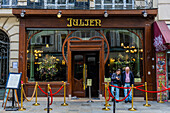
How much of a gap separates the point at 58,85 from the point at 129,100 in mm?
3973

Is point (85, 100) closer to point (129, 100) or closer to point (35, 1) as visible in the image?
point (129, 100)

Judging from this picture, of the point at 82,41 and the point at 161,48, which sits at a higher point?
the point at 82,41

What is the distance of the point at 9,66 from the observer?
11492mm

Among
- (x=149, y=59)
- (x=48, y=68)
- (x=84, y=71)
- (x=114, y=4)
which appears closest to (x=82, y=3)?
(x=114, y=4)

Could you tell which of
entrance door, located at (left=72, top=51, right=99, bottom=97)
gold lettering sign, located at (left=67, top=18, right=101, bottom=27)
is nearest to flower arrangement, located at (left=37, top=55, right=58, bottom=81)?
entrance door, located at (left=72, top=51, right=99, bottom=97)

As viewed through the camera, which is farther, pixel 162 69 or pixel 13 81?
pixel 162 69

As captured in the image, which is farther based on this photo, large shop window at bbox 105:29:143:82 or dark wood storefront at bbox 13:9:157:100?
large shop window at bbox 105:29:143:82

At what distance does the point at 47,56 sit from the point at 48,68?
698mm

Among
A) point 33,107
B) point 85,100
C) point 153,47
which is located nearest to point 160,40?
point 153,47

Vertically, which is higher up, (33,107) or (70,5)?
(70,5)

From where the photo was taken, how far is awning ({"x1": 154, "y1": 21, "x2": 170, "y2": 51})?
1012 centimetres

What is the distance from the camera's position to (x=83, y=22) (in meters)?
11.6

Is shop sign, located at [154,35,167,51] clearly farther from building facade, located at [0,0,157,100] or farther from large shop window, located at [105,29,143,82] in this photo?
large shop window, located at [105,29,143,82]

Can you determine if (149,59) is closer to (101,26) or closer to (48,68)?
(101,26)
